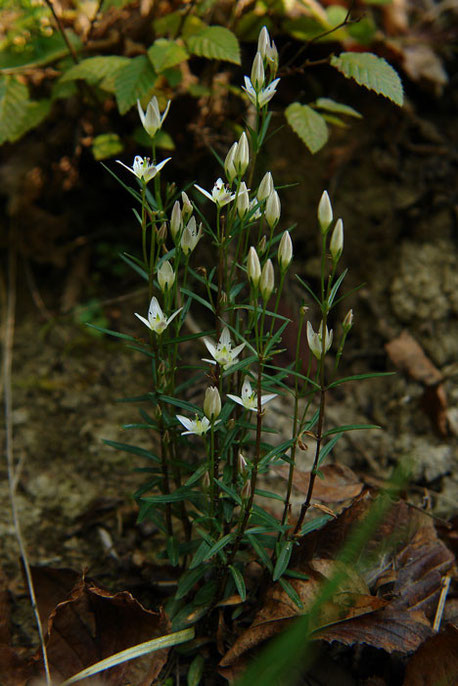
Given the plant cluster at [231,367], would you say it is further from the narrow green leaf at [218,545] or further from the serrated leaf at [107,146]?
the serrated leaf at [107,146]

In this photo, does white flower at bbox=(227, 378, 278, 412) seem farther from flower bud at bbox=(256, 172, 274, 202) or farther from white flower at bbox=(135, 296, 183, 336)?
flower bud at bbox=(256, 172, 274, 202)

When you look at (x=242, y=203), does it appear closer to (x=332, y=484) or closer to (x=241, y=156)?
(x=241, y=156)

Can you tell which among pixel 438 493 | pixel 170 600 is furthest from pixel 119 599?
pixel 438 493

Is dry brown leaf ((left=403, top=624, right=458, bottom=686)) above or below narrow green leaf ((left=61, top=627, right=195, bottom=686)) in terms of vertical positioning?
below

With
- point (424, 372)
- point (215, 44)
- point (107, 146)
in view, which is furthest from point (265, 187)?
point (424, 372)

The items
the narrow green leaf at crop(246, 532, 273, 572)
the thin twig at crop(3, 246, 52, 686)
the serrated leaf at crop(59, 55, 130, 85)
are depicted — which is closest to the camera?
the narrow green leaf at crop(246, 532, 273, 572)

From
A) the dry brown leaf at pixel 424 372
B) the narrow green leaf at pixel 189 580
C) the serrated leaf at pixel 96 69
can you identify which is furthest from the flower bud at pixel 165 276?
the dry brown leaf at pixel 424 372

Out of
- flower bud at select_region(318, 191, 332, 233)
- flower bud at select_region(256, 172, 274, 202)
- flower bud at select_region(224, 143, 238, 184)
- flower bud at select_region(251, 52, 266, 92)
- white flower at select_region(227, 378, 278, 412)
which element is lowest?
white flower at select_region(227, 378, 278, 412)

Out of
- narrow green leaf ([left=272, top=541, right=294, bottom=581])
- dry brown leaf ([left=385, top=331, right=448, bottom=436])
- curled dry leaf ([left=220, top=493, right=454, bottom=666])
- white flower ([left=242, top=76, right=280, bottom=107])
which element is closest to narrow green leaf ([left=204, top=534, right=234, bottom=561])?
narrow green leaf ([left=272, top=541, right=294, bottom=581])
